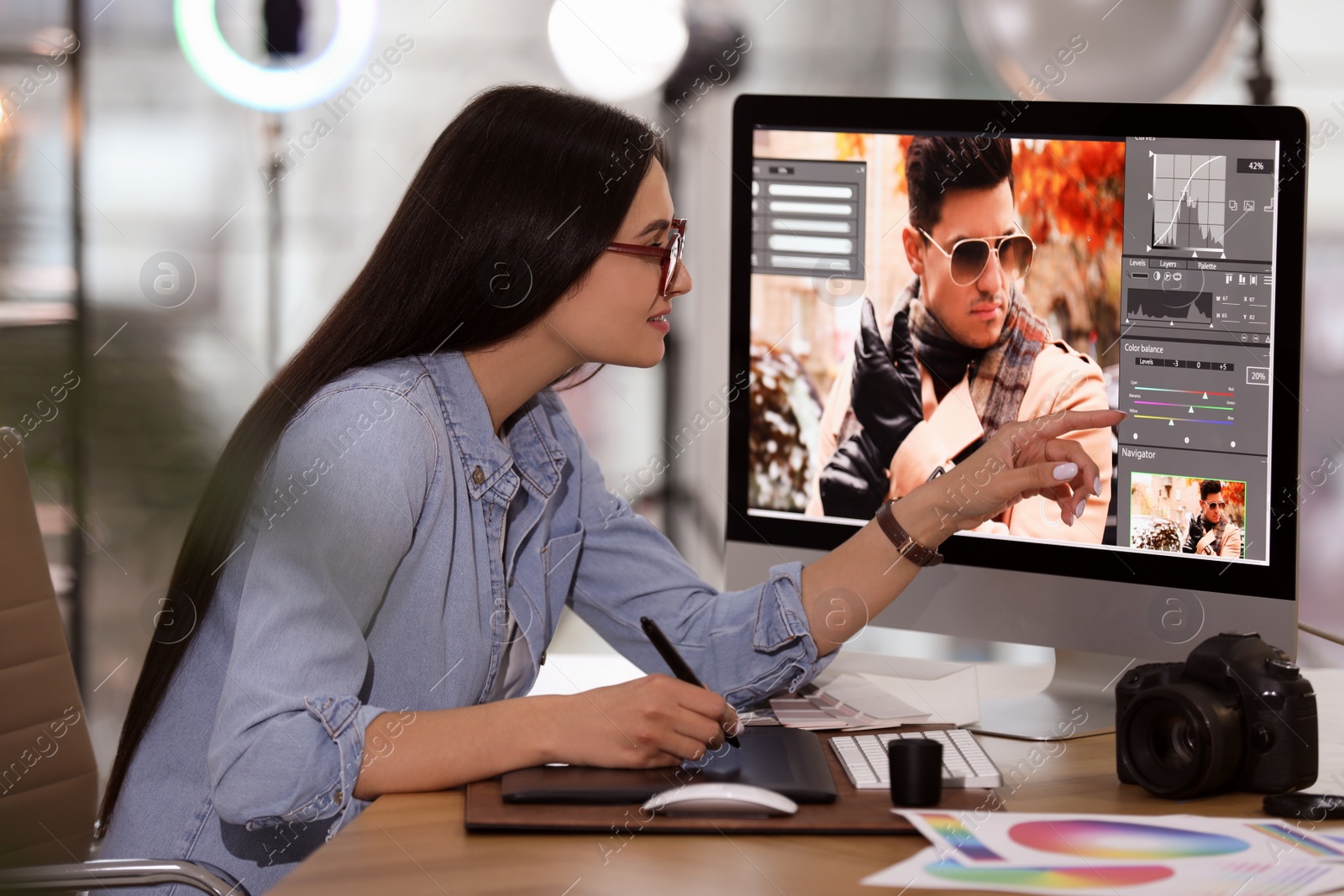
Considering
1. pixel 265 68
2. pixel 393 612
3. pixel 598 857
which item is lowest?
pixel 598 857

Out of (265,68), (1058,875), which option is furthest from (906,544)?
(265,68)

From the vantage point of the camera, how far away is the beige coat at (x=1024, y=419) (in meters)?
1.14

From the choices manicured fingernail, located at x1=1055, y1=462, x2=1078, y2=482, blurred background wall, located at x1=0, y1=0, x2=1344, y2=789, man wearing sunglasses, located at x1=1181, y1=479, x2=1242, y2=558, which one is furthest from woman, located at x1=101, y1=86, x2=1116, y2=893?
blurred background wall, located at x1=0, y1=0, x2=1344, y2=789

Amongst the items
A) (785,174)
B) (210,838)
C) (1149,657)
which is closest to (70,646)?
(210,838)

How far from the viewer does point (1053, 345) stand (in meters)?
1.15

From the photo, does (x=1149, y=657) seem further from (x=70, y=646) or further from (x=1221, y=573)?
(x=70, y=646)

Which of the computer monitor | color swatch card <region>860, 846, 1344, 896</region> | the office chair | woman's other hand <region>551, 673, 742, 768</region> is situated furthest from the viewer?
the office chair

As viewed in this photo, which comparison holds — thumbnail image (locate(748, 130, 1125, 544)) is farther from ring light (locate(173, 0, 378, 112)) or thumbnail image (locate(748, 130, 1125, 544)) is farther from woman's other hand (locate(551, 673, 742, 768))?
ring light (locate(173, 0, 378, 112))

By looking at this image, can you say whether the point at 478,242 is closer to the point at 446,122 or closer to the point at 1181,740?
the point at 1181,740

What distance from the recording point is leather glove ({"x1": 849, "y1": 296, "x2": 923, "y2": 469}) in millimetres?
1224

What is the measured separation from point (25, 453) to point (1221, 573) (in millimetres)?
1092

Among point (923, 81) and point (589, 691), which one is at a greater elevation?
point (923, 81)

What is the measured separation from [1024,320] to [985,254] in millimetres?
79

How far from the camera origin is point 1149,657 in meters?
1.13
